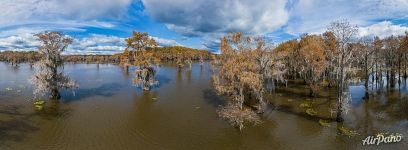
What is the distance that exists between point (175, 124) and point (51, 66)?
23150 mm

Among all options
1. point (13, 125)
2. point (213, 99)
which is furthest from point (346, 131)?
point (13, 125)

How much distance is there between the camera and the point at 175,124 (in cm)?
3244

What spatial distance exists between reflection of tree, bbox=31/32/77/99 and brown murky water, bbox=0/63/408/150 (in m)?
2.57

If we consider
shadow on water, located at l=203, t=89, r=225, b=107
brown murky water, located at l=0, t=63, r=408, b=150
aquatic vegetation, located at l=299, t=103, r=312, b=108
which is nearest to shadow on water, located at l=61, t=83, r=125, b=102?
brown murky water, located at l=0, t=63, r=408, b=150

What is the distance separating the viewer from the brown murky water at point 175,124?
Result: 26.1 metres

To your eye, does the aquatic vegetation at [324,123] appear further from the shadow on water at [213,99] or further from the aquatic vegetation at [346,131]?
the shadow on water at [213,99]

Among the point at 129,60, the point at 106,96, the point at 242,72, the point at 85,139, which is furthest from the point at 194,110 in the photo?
the point at 129,60

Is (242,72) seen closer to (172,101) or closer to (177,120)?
(177,120)

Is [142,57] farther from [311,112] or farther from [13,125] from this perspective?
[311,112]

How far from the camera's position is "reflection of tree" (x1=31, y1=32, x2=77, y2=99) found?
4212 cm

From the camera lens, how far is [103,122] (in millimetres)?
32875

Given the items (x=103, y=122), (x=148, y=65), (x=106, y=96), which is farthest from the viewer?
(x=148, y=65)

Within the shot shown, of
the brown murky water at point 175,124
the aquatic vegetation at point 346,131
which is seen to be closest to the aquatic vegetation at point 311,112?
the brown murky water at point 175,124

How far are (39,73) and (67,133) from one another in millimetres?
18206
